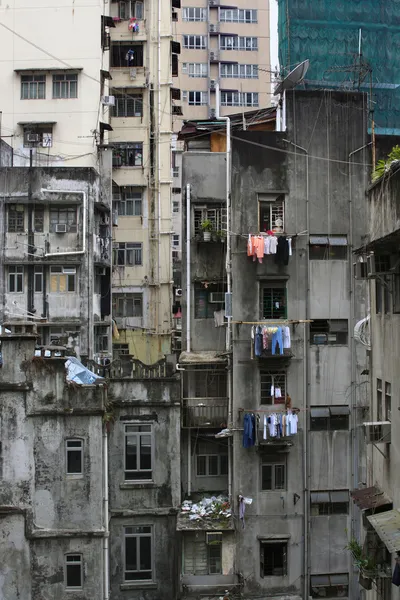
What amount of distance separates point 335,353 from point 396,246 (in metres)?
10.0

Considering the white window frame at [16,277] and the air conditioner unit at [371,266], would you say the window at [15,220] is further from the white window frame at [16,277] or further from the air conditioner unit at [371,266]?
the air conditioner unit at [371,266]

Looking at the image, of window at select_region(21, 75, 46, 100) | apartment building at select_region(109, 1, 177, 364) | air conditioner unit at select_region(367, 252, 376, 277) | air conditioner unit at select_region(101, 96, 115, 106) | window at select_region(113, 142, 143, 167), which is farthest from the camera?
window at select_region(113, 142, 143, 167)

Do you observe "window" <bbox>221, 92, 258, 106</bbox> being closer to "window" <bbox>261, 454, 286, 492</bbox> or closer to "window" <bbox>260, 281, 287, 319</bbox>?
"window" <bbox>260, 281, 287, 319</bbox>

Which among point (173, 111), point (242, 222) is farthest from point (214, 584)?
point (173, 111)

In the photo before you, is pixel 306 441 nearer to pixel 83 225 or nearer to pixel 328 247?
pixel 328 247

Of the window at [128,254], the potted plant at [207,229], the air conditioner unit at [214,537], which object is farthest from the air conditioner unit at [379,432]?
the window at [128,254]

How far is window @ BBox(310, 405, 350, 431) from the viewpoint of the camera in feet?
80.3

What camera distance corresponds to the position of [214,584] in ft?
76.7

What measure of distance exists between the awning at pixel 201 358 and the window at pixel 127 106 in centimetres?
1876

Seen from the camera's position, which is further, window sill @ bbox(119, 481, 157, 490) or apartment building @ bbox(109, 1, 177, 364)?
apartment building @ bbox(109, 1, 177, 364)

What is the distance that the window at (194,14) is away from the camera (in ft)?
201

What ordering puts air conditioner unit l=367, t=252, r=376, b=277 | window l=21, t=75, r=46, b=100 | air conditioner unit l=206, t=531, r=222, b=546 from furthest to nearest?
window l=21, t=75, r=46, b=100 < air conditioner unit l=206, t=531, r=222, b=546 < air conditioner unit l=367, t=252, r=376, b=277

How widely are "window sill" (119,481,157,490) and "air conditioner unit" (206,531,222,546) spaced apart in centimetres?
240

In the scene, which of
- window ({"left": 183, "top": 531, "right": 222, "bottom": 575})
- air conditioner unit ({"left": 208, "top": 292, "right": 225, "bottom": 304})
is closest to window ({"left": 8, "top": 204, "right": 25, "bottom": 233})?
air conditioner unit ({"left": 208, "top": 292, "right": 225, "bottom": 304})
